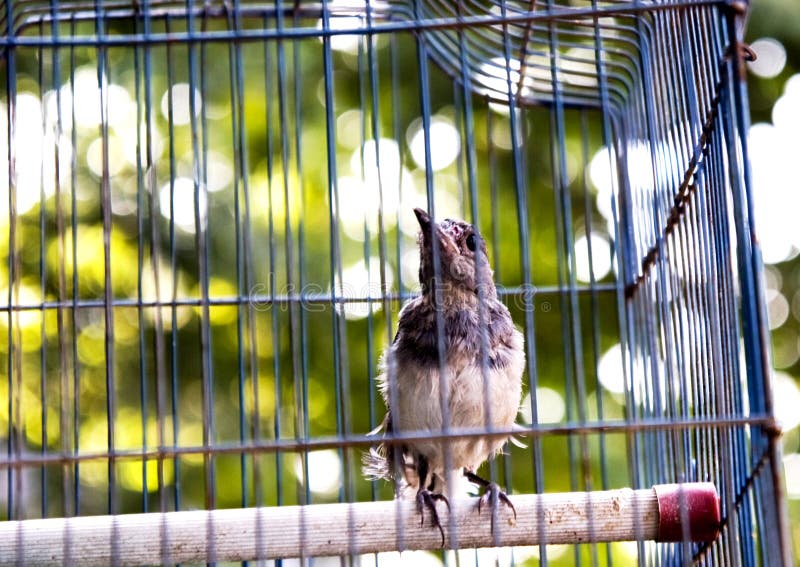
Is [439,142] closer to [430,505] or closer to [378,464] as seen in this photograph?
[378,464]

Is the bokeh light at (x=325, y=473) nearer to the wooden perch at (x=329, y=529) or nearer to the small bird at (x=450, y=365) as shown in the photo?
the small bird at (x=450, y=365)

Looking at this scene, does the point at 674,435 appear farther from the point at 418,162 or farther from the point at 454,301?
the point at 418,162

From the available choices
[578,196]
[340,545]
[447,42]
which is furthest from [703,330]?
[578,196]

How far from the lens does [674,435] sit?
323 cm

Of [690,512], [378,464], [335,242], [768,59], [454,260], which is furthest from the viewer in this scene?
[768,59]

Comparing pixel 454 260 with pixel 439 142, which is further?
pixel 439 142

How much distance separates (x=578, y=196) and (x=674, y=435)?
2.46m

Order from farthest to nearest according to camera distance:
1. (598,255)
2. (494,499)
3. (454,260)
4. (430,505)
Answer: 1. (598,255)
2. (454,260)
3. (430,505)
4. (494,499)

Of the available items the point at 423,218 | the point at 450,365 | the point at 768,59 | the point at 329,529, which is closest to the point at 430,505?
the point at 329,529

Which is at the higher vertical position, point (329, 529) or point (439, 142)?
point (439, 142)

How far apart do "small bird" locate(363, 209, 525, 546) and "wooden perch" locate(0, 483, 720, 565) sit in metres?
0.49

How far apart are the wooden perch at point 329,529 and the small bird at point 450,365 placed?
0.49 m

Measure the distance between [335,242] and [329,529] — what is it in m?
0.82

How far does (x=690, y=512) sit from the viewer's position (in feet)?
8.68
